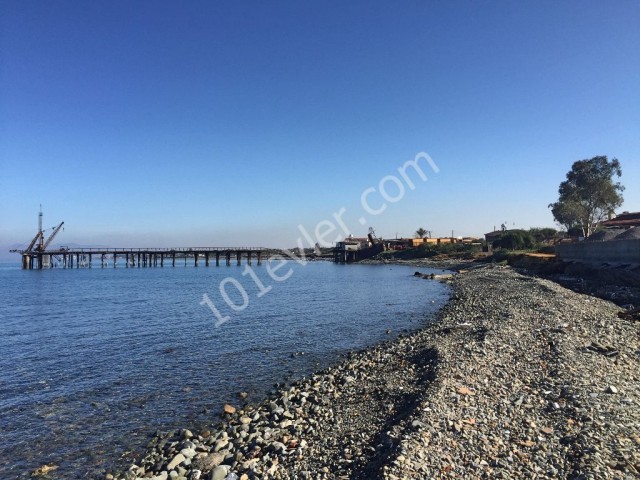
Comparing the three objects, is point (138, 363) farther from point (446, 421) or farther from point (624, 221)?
point (624, 221)

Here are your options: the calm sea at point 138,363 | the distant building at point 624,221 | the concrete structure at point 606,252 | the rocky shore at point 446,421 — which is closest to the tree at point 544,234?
the distant building at point 624,221

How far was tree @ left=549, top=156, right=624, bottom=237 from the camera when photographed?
225 feet

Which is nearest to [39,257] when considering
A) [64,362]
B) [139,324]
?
[139,324]

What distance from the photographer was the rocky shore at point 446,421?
5.96m

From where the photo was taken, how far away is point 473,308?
24094 mm

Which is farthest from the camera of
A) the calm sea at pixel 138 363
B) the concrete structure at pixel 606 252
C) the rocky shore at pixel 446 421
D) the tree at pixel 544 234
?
the tree at pixel 544 234

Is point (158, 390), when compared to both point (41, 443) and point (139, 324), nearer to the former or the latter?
point (41, 443)

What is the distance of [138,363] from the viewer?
15453 mm

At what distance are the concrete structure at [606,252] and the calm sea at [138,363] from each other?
14.5 metres

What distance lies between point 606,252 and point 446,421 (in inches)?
1439

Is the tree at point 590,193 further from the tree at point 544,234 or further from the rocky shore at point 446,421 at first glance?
the rocky shore at point 446,421

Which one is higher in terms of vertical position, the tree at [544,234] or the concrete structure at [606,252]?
the tree at [544,234]

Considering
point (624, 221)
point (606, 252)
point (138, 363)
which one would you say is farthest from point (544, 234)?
point (138, 363)

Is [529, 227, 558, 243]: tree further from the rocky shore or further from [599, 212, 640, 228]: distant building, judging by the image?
the rocky shore
